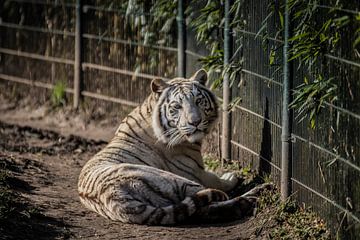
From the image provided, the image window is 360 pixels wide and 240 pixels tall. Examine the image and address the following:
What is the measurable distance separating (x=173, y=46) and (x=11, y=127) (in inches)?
96.4

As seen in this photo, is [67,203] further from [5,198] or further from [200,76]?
[200,76]

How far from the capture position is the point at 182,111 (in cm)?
801

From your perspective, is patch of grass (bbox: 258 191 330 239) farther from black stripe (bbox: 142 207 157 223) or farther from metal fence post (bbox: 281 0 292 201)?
black stripe (bbox: 142 207 157 223)

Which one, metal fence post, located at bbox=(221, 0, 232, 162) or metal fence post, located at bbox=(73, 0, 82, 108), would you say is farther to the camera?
metal fence post, located at bbox=(73, 0, 82, 108)

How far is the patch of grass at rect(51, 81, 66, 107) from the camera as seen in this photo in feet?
41.3

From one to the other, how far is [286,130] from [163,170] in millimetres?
1230

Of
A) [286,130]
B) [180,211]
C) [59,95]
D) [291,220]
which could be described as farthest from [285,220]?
[59,95]

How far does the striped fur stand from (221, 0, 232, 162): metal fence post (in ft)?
1.52

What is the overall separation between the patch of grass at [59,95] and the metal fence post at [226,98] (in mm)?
3993

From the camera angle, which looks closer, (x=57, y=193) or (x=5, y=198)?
(x=5, y=198)

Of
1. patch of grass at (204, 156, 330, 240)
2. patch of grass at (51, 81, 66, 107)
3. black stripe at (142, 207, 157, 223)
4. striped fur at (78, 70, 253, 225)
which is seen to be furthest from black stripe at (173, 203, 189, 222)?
patch of grass at (51, 81, 66, 107)

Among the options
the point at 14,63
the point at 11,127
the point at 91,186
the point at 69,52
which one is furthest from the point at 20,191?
the point at 14,63

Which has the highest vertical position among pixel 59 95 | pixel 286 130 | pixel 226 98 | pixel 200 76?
pixel 200 76

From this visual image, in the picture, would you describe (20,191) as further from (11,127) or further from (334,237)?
(11,127)
